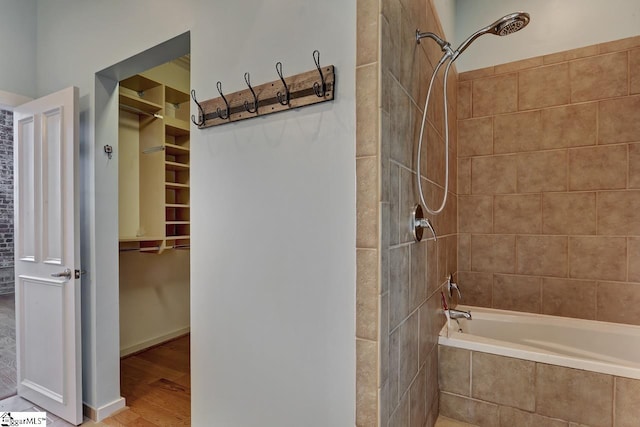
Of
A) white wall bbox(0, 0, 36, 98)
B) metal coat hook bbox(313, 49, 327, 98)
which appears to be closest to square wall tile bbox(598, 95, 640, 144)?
metal coat hook bbox(313, 49, 327, 98)

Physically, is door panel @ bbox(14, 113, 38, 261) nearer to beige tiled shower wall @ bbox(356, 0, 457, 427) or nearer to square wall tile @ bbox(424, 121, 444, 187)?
beige tiled shower wall @ bbox(356, 0, 457, 427)

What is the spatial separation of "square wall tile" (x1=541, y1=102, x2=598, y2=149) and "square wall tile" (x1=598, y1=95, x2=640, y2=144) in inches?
1.4

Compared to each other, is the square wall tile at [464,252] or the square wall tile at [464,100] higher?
the square wall tile at [464,100]

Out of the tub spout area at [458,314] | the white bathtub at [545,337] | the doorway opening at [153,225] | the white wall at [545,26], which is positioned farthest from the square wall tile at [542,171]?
the doorway opening at [153,225]

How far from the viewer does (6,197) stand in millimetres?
4043

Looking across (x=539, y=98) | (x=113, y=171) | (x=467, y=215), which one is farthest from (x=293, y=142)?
(x=539, y=98)

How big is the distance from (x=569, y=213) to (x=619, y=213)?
0.83ft

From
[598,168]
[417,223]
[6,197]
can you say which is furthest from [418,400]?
[6,197]

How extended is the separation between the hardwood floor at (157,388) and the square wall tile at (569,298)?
2551 millimetres

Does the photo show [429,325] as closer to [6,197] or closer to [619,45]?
[619,45]

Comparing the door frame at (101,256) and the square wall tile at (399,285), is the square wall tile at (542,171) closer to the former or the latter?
the square wall tile at (399,285)

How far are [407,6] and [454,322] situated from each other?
186cm

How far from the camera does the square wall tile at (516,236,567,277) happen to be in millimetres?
2201

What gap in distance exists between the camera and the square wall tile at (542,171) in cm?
219
